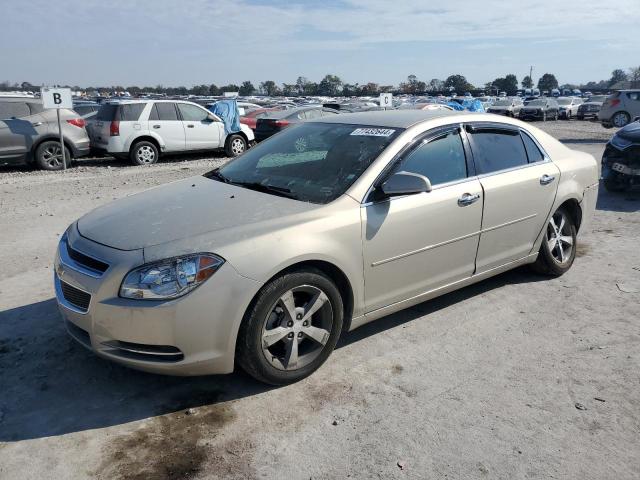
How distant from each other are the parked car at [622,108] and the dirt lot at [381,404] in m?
20.8

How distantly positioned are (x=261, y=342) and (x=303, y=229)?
0.71m

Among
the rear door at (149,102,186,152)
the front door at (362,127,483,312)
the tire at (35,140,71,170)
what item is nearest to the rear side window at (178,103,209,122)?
the rear door at (149,102,186,152)

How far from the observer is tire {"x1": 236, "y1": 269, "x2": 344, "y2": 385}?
123 inches

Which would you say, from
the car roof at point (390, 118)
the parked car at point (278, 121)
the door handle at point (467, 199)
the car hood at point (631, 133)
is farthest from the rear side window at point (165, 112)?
the door handle at point (467, 199)

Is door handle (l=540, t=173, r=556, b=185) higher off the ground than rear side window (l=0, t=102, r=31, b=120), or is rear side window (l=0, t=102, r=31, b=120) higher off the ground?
rear side window (l=0, t=102, r=31, b=120)

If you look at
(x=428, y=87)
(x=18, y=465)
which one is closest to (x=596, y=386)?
(x=18, y=465)

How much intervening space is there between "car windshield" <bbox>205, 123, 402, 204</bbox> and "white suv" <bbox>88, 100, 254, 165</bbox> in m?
9.26

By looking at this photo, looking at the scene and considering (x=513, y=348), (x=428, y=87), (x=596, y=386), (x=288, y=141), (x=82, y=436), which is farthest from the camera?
(x=428, y=87)

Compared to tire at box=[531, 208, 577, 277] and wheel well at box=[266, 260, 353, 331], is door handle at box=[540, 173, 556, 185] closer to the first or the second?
tire at box=[531, 208, 577, 277]

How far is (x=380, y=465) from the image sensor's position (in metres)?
2.70

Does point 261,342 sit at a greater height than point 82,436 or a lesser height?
greater

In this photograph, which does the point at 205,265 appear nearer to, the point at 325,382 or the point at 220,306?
the point at 220,306

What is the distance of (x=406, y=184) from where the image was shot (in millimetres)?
3590

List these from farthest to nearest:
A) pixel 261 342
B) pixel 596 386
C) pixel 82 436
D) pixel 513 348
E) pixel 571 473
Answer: pixel 513 348 → pixel 596 386 → pixel 261 342 → pixel 82 436 → pixel 571 473
